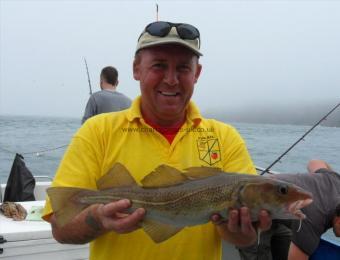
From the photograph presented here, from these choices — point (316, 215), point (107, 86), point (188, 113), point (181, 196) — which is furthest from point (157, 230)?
point (107, 86)

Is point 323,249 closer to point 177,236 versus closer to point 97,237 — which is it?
point 177,236

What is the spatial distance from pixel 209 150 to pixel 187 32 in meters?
0.63

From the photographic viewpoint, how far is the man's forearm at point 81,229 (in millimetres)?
1967

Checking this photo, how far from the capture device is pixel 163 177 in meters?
2.03

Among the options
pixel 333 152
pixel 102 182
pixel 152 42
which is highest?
pixel 152 42

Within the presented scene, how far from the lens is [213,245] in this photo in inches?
86.0

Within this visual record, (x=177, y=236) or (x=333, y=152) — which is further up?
(x=177, y=236)

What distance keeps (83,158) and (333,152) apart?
48.5 ft

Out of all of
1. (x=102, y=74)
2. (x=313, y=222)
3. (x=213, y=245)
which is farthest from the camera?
(x=102, y=74)

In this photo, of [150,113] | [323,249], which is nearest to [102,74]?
[323,249]

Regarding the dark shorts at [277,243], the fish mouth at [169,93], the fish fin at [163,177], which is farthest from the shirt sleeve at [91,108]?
the fish fin at [163,177]

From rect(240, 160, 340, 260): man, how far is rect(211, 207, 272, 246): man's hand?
6.31ft

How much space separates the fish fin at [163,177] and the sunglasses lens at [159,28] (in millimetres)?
674

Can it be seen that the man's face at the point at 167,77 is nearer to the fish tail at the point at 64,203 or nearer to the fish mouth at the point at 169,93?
the fish mouth at the point at 169,93
